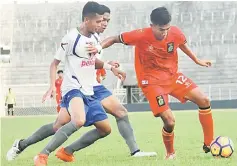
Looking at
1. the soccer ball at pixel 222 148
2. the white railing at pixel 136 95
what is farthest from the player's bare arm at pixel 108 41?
the white railing at pixel 136 95

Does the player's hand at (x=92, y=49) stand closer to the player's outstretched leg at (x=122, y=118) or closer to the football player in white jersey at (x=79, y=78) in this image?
the football player in white jersey at (x=79, y=78)

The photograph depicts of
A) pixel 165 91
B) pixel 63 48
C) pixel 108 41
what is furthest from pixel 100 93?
pixel 63 48

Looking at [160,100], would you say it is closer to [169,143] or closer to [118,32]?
[169,143]

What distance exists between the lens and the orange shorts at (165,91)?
8.09m

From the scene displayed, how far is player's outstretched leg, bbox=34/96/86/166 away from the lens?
6989mm

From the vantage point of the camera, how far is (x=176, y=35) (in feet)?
27.5

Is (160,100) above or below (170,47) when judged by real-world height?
below

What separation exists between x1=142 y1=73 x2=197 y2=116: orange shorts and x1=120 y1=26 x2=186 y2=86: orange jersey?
67 millimetres

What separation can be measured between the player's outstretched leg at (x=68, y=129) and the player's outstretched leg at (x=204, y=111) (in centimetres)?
169

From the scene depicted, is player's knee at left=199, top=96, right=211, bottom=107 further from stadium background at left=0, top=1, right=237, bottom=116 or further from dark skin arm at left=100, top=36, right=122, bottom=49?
stadium background at left=0, top=1, right=237, bottom=116

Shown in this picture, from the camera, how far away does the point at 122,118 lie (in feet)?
27.7

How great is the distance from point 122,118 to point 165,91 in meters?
0.70

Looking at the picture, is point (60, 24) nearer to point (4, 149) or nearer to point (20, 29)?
point (20, 29)

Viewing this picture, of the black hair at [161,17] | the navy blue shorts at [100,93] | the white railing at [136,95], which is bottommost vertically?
the white railing at [136,95]
